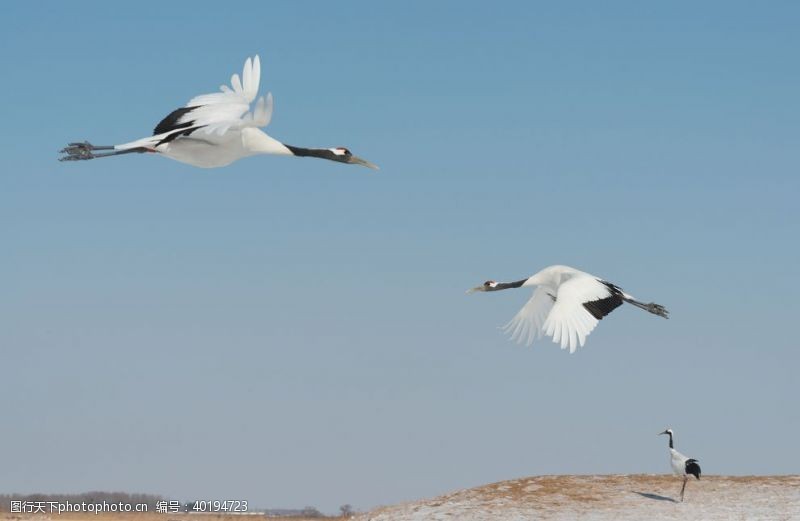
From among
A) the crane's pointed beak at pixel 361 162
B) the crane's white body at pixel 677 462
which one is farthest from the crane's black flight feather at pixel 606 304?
the crane's pointed beak at pixel 361 162

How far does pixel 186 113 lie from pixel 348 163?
3504mm

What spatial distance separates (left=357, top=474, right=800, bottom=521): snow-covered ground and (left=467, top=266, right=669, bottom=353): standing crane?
2632 mm

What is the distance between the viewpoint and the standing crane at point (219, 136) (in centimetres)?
1399

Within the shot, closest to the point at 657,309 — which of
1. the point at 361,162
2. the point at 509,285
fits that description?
the point at 509,285

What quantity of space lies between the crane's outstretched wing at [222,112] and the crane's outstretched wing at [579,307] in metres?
6.97

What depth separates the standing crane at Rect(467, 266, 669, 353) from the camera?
61.3ft

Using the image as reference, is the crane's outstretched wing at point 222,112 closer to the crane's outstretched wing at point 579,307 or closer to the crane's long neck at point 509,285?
the crane's outstretched wing at point 579,307

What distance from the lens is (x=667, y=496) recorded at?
18.8 metres

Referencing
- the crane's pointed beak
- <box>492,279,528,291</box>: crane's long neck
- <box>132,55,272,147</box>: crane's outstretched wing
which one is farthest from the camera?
<box>492,279,528,291</box>: crane's long neck

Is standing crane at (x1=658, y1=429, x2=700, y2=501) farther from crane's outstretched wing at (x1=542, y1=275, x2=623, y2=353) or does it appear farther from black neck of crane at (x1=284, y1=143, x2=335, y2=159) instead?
black neck of crane at (x1=284, y1=143, x2=335, y2=159)

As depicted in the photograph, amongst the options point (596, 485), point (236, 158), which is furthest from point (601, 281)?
point (236, 158)

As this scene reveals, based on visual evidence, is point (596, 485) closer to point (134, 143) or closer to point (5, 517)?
point (134, 143)

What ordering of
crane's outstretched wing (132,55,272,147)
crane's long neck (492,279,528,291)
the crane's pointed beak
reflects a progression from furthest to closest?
crane's long neck (492,279,528,291) → the crane's pointed beak → crane's outstretched wing (132,55,272,147)

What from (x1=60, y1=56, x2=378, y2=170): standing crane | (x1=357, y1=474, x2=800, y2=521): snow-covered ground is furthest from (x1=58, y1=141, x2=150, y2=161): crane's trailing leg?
(x1=357, y1=474, x2=800, y2=521): snow-covered ground
